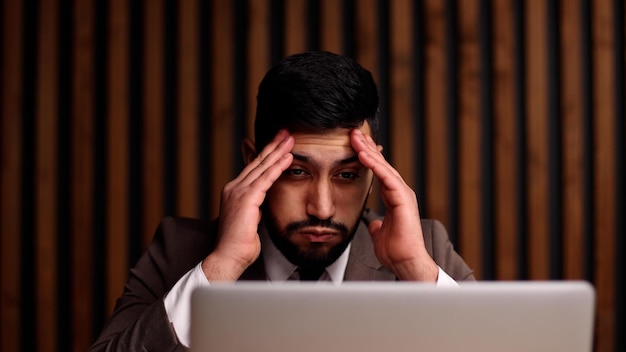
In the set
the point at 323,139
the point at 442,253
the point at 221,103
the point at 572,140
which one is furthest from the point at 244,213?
the point at 572,140

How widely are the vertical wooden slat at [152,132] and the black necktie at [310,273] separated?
93 centimetres

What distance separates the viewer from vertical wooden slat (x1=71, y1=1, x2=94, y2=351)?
2498 mm

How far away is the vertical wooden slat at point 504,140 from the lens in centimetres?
247

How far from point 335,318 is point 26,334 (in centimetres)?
219

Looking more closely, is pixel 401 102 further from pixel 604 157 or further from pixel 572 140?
pixel 604 157

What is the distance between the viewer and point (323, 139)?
158 centimetres

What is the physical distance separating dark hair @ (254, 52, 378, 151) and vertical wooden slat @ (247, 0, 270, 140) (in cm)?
75

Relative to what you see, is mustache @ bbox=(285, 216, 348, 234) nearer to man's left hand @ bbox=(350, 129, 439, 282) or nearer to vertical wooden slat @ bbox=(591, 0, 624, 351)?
man's left hand @ bbox=(350, 129, 439, 282)

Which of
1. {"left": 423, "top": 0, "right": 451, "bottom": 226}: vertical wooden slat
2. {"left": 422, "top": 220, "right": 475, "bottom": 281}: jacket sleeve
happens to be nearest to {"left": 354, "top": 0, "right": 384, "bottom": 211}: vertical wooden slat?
{"left": 423, "top": 0, "right": 451, "bottom": 226}: vertical wooden slat

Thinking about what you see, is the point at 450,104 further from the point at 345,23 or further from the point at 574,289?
the point at 574,289

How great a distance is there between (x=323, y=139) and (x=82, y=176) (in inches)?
49.3

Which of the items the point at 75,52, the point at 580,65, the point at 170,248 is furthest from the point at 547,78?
the point at 75,52

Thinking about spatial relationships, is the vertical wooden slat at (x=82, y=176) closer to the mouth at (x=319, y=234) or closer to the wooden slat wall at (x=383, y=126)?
the wooden slat wall at (x=383, y=126)

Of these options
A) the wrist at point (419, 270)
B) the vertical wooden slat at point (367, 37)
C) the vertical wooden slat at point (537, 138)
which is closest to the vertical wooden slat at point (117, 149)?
the vertical wooden slat at point (367, 37)
